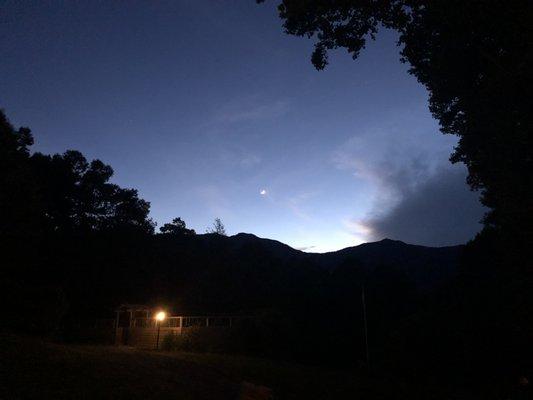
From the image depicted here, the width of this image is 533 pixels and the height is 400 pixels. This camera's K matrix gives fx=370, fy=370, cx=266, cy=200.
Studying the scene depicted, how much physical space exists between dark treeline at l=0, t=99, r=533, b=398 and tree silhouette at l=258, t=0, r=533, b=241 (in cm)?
241

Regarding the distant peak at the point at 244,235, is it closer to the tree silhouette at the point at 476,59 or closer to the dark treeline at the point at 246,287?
the dark treeline at the point at 246,287

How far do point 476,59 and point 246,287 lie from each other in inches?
1870

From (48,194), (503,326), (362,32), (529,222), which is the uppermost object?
(48,194)

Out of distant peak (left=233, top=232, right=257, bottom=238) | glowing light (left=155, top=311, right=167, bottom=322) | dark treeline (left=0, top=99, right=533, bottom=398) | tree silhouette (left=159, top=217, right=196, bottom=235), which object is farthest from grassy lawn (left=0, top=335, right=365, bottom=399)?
distant peak (left=233, top=232, right=257, bottom=238)

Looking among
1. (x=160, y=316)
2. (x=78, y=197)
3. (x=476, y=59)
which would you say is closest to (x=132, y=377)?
(x=160, y=316)

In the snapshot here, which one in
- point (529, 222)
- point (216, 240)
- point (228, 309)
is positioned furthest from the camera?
point (216, 240)

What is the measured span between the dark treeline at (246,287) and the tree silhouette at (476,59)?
241cm

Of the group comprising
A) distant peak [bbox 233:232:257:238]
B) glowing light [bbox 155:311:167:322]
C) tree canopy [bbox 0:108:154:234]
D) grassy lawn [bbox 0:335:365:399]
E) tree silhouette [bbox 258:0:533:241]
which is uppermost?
distant peak [bbox 233:232:257:238]

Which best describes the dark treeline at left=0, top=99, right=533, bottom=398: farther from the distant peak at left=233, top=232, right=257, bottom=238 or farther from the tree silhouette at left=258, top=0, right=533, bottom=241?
the distant peak at left=233, top=232, right=257, bottom=238

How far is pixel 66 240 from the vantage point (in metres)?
40.3

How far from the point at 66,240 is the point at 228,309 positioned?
67.2ft

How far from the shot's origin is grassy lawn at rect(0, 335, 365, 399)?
12.1 m

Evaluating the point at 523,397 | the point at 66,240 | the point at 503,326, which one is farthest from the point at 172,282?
the point at 523,397

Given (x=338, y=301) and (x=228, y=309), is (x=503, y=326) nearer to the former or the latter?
(x=228, y=309)
